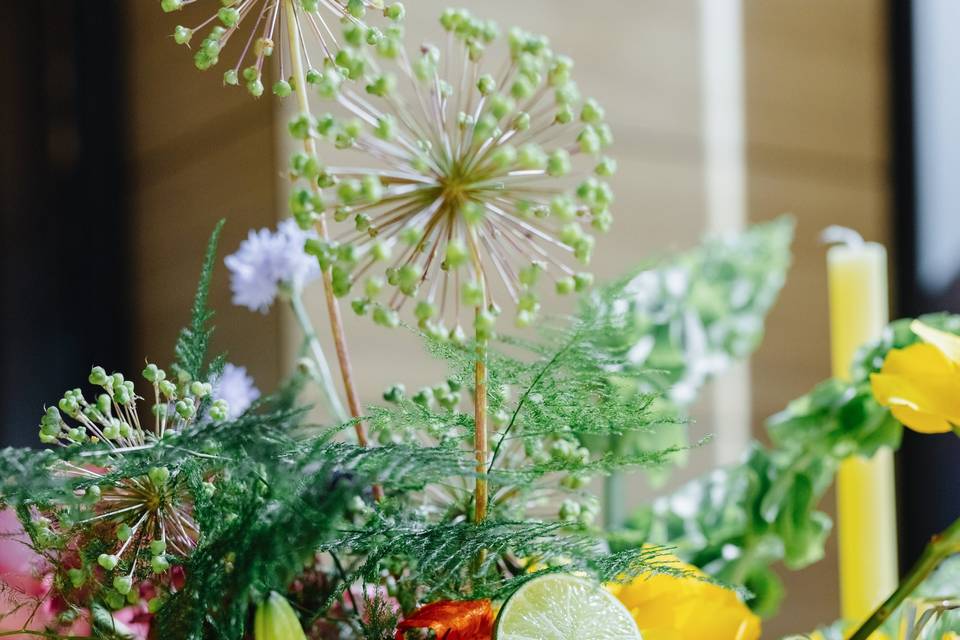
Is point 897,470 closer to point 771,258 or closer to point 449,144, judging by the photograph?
point 771,258

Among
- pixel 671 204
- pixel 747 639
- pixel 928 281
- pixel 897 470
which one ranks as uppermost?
pixel 671 204

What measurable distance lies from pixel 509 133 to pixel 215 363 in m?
0.11

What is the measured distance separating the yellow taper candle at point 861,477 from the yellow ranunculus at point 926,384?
18cm

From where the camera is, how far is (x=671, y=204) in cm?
119

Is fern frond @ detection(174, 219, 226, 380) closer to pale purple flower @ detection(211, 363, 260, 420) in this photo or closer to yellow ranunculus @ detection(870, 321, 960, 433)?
pale purple flower @ detection(211, 363, 260, 420)

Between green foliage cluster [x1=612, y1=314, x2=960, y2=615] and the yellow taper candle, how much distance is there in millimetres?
46

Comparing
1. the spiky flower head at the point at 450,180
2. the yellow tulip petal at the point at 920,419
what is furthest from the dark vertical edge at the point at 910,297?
the spiky flower head at the point at 450,180

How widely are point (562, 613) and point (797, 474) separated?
0.21 meters

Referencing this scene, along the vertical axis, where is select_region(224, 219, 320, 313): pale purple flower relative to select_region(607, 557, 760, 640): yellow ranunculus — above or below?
above

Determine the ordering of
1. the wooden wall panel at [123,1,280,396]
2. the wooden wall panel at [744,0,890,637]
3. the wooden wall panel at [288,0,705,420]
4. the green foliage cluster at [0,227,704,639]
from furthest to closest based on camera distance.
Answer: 1. the wooden wall panel at [744,0,890,637]
2. the wooden wall panel at [288,0,705,420]
3. the wooden wall panel at [123,1,280,396]
4. the green foliage cluster at [0,227,704,639]

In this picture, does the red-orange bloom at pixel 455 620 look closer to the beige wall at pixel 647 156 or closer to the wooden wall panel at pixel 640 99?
the beige wall at pixel 647 156

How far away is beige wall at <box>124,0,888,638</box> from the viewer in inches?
37.5

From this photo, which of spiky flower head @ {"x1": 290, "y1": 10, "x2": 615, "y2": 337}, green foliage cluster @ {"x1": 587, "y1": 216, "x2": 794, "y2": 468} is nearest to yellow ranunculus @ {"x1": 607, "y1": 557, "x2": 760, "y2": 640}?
spiky flower head @ {"x1": 290, "y1": 10, "x2": 615, "y2": 337}

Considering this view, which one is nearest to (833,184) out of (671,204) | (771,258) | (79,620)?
(671,204)
